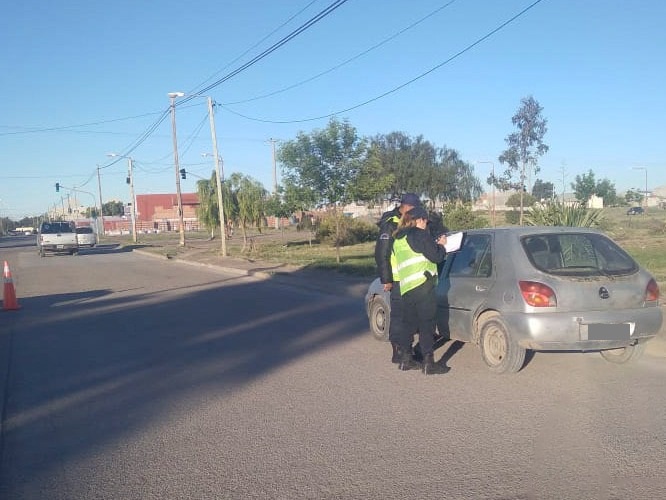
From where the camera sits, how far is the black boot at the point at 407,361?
7.32m

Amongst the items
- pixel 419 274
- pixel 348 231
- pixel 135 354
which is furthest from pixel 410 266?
pixel 348 231

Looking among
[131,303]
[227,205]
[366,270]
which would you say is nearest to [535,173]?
[227,205]

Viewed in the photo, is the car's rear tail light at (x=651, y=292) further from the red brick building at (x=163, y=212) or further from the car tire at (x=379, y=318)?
the red brick building at (x=163, y=212)

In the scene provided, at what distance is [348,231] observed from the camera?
35.8 m

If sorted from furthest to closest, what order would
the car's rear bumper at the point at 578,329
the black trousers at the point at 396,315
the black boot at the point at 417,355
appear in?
the black boot at the point at 417,355 → the black trousers at the point at 396,315 → the car's rear bumper at the point at 578,329

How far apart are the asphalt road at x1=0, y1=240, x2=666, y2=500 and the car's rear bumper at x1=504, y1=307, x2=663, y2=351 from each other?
39cm

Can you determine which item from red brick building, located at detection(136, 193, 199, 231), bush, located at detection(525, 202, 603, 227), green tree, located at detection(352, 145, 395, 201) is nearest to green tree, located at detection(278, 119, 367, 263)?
green tree, located at detection(352, 145, 395, 201)

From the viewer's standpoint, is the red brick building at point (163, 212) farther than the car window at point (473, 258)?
Yes

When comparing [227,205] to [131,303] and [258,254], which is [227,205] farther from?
[131,303]

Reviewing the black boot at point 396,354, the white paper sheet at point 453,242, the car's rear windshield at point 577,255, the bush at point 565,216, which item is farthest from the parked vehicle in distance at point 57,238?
the car's rear windshield at point 577,255

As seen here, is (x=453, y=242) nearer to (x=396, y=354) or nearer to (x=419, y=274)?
(x=419, y=274)

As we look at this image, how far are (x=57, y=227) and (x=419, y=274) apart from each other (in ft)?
123

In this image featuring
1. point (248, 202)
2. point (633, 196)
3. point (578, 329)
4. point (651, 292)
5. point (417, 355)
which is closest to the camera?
point (578, 329)

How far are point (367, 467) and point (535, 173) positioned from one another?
125 ft
